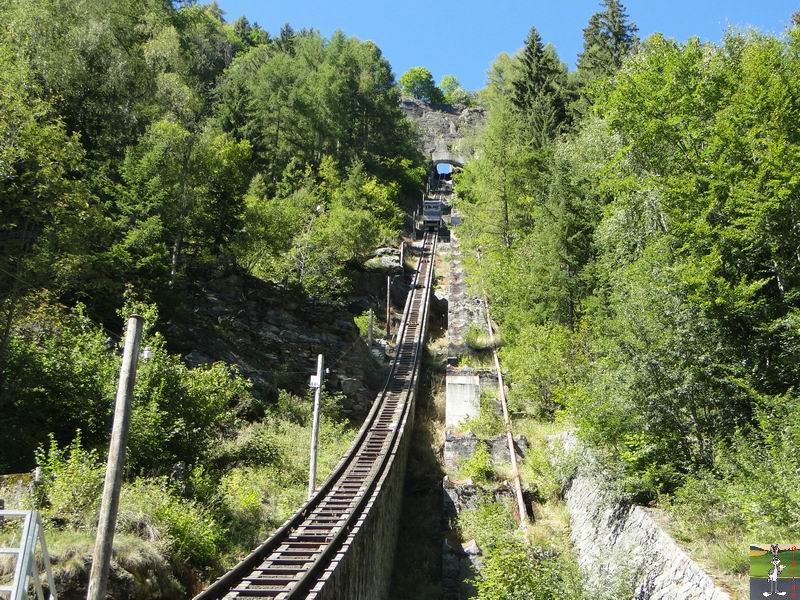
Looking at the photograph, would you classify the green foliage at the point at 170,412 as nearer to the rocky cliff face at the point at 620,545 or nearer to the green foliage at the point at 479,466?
the green foliage at the point at 479,466

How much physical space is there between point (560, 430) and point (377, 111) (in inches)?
2040

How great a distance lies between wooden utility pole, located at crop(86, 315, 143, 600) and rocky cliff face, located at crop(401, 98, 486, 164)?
4441 inches

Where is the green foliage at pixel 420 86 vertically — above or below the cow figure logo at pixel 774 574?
above

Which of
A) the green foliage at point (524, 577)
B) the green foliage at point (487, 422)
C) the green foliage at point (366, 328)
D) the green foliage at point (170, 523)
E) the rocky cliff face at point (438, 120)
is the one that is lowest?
the green foliage at point (524, 577)

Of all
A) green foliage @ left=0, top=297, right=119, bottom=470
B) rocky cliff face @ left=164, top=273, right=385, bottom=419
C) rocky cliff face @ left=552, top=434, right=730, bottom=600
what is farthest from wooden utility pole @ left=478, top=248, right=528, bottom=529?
green foliage @ left=0, top=297, right=119, bottom=470

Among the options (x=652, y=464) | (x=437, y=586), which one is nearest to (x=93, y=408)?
(x=437, y=586)

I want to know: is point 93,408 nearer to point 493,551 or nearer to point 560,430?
point 493,551

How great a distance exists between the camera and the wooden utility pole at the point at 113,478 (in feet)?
24.4

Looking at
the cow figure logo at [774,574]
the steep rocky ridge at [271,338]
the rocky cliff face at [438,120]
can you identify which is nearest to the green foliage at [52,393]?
the steep rocky ridge at [271,338]

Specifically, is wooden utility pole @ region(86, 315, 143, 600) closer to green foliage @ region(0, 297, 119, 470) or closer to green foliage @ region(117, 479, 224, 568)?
green foliage @ region(117, 479, 224, 568)

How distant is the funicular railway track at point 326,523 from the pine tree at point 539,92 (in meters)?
19.0

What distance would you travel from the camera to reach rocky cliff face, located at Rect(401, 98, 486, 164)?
122537 mm

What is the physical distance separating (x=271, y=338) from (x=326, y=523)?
16.6 meters

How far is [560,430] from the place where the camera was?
23000 mm
